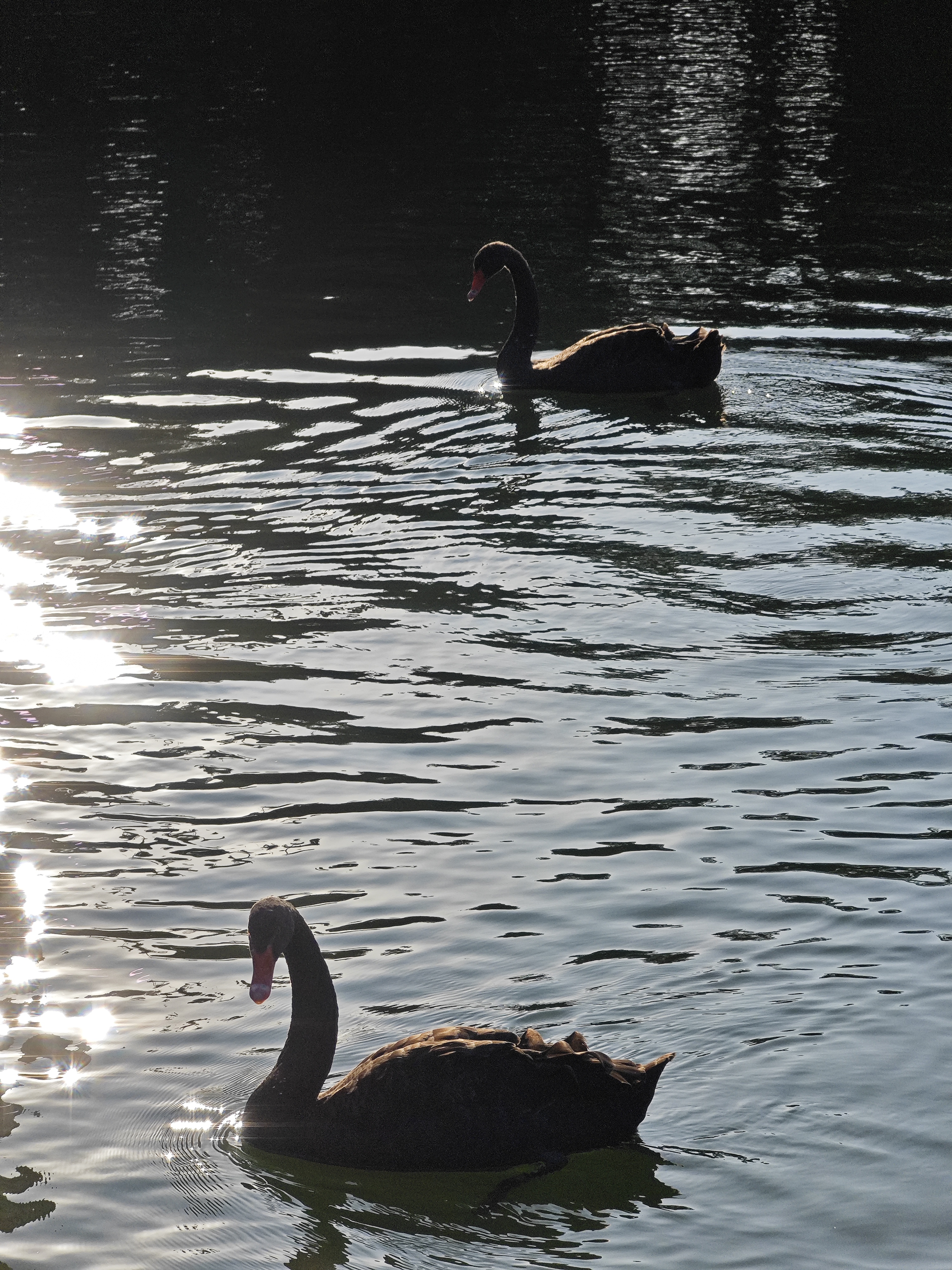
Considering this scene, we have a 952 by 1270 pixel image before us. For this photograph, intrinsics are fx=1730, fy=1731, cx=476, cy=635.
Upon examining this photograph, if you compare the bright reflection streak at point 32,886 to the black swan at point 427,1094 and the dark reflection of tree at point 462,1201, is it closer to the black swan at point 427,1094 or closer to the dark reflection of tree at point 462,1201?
the black swan at point 427,1094

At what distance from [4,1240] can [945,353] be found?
576 inches

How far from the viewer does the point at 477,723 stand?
10141mm

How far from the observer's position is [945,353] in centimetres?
1817

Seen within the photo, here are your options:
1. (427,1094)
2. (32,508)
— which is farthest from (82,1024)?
(32,508)

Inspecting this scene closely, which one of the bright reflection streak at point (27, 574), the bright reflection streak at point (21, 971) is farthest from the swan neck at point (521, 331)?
the bright reflection streak at point (21, 971)

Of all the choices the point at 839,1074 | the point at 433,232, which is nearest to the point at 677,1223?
the point at 839,1074

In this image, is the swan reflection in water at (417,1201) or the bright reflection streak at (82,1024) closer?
the swan reflection in water at (417,1201)

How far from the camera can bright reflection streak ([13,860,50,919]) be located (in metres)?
8.23

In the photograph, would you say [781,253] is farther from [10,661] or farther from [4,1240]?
[4,1240]

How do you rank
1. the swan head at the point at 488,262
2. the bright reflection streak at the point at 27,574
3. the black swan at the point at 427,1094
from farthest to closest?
the swan head at the point at 488,262 → the bright reflection streak at the point at 27,574 → the black swan at the point at 427,1094

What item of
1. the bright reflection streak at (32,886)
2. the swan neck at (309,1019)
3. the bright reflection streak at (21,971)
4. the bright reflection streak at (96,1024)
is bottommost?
the bright reflection streak at (96,1024)

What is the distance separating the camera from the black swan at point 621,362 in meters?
16.9

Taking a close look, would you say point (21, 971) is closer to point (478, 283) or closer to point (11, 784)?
point (11, 784)

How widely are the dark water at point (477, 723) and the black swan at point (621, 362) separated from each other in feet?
0.91
